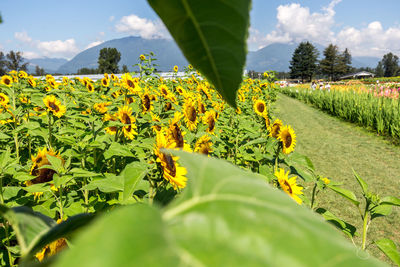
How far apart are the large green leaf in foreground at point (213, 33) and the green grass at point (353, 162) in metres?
2.44

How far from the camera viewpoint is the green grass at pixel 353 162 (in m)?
2.50

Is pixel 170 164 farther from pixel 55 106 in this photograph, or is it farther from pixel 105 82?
pixel 105 82

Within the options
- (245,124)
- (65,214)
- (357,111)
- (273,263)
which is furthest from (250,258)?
(357,111)

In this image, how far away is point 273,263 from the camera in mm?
116

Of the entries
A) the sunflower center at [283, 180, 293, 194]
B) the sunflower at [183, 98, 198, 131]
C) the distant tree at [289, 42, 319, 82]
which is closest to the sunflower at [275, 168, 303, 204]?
the sunflower center at [283, 180, 293, 194]

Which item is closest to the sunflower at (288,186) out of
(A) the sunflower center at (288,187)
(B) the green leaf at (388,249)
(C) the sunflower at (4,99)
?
(A) the sunflower center at (288,187)

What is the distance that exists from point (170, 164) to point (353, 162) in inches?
160

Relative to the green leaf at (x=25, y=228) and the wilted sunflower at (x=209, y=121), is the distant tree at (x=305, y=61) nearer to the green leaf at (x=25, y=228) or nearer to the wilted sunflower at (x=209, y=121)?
the wilted sunflower at (x=209, y=121)

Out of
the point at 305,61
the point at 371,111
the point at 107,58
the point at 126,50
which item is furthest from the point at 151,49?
the point at 371,111

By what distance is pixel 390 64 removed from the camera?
2165 inches

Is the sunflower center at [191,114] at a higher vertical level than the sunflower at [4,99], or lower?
lower

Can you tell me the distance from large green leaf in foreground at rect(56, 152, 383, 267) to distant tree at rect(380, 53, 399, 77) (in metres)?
65.9

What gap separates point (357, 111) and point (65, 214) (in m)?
7.21

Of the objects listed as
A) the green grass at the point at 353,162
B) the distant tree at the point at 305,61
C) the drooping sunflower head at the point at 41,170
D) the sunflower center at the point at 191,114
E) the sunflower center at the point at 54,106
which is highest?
the distant tree at the point at 305,61
